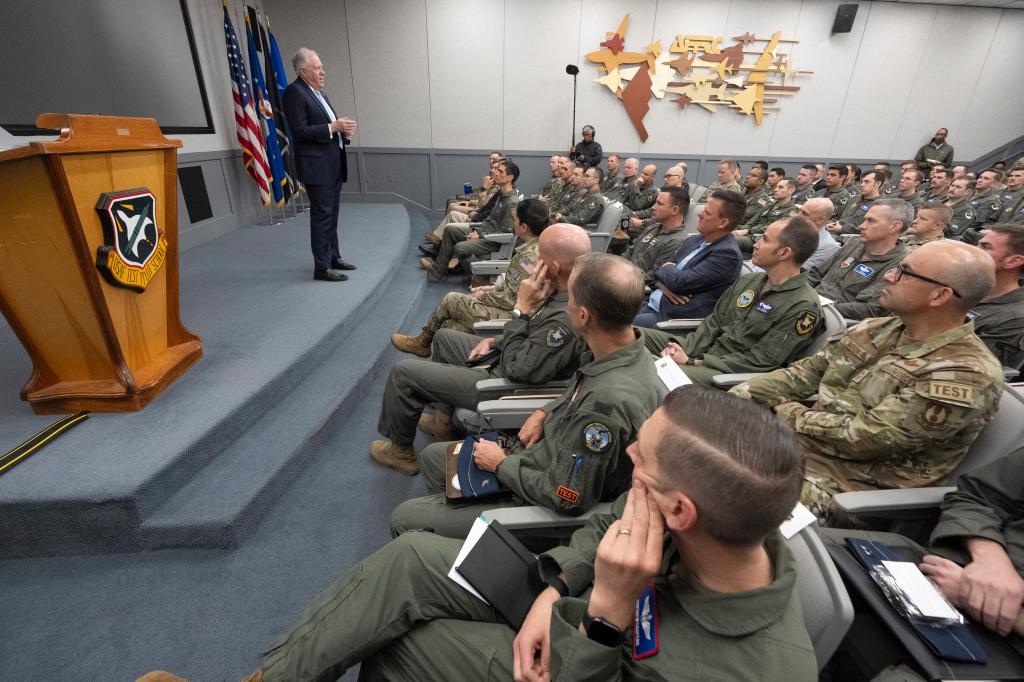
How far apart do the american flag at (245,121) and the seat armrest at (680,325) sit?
13.2 ft

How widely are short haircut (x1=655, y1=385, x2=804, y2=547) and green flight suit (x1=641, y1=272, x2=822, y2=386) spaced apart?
1.17m

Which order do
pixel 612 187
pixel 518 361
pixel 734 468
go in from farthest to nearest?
pixel 612 187, pixel 518 361, pixel 734 468

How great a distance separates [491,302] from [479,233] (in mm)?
1751

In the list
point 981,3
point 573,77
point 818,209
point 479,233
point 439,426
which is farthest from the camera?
point 573,77

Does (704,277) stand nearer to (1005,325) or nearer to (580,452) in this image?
(1005,325)

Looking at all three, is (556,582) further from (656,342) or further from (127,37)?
(127,37)

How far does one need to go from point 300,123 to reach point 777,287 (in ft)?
9.19

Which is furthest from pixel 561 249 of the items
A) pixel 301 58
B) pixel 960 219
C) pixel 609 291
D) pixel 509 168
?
pixel 960 219

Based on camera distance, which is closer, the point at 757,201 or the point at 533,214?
the point at 533,214

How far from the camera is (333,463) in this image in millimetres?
1965

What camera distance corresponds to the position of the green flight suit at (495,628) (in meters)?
0.63

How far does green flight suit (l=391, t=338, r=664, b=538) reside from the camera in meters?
1.05

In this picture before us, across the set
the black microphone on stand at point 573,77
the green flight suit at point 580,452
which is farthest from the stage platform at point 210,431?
the black microphone on stand at point 573,77

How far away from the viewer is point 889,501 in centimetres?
108
